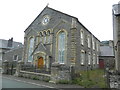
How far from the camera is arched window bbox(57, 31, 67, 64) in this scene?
782 inches

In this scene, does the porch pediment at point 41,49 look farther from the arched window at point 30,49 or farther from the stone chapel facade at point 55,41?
the arched window at point 30,49

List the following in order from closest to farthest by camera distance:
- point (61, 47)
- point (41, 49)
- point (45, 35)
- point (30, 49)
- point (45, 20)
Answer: point (61, 47) < point (41, 49) < point (45, 35) < point (45, 20) < point (30, 49)

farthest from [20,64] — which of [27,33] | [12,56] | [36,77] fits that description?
[12,56]

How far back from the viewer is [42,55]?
70.5 ft

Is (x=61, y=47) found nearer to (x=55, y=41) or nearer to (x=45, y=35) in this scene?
(x=55, y=41)

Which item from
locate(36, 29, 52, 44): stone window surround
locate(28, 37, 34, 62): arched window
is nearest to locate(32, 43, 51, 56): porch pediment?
locate(36, 29, 52, 44): stone window surround

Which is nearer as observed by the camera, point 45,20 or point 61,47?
point 61,47

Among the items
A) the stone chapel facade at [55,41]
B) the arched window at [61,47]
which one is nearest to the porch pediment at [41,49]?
the stone chapel facade at [55,41]

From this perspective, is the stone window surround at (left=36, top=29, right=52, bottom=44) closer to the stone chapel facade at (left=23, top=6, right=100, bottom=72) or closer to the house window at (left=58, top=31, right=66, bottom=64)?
the stone chapel facade at (left=23, top=6, right=100, bottom=72)

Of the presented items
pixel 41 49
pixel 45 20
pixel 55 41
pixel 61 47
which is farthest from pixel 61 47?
pixel 45 20

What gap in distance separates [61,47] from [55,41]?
1.47 metres

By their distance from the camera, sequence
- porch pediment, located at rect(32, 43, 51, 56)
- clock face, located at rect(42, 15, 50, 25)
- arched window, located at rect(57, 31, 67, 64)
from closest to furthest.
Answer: arched window, located at rect(57, 31, 67, 64)
porch pediment, located at rect(32, 43, 51, 56)
clock face, located at rect(42, 15, 50, 25)

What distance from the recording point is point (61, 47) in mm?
20359

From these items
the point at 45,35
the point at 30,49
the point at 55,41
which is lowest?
the point at 30,49
